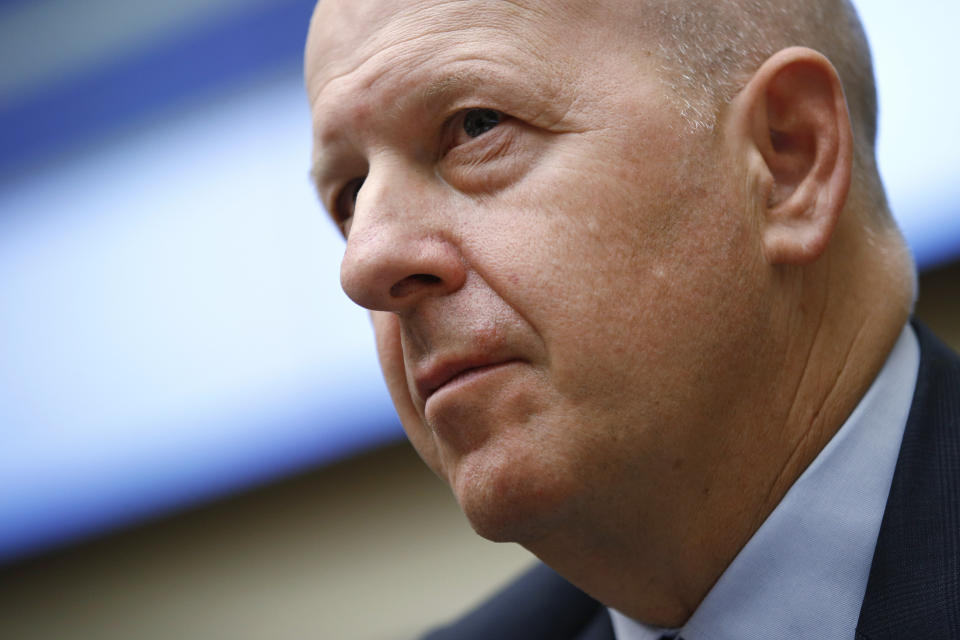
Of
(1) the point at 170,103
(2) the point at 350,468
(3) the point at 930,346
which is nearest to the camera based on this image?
(3) the point at 930,346

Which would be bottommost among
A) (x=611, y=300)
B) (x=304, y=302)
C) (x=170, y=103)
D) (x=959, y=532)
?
(x=959, y=532)

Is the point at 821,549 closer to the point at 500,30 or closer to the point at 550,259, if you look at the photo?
the point at 550,259

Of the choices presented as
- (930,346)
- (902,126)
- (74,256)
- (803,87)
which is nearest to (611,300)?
(803,87)

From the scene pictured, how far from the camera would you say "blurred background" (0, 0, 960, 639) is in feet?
8.48

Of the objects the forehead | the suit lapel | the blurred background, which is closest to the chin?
the suit lapel

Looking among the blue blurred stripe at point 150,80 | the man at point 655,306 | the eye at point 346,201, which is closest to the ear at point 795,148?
the man at point 655,306

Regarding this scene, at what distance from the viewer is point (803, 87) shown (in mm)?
1160

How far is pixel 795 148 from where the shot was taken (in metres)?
1.17

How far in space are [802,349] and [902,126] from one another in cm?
107

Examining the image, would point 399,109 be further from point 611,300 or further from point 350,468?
point 350,468

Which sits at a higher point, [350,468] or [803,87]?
[350,468]

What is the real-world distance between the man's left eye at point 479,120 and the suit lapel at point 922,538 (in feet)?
2.17

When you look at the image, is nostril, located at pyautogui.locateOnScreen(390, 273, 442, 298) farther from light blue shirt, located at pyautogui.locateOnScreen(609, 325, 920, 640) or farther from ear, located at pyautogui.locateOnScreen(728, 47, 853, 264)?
light blue shirt, located at pyautogui.locateOnScreen(609, 325, 920, 640)

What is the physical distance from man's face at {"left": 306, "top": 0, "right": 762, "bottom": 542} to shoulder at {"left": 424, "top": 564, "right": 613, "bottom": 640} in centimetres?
61
